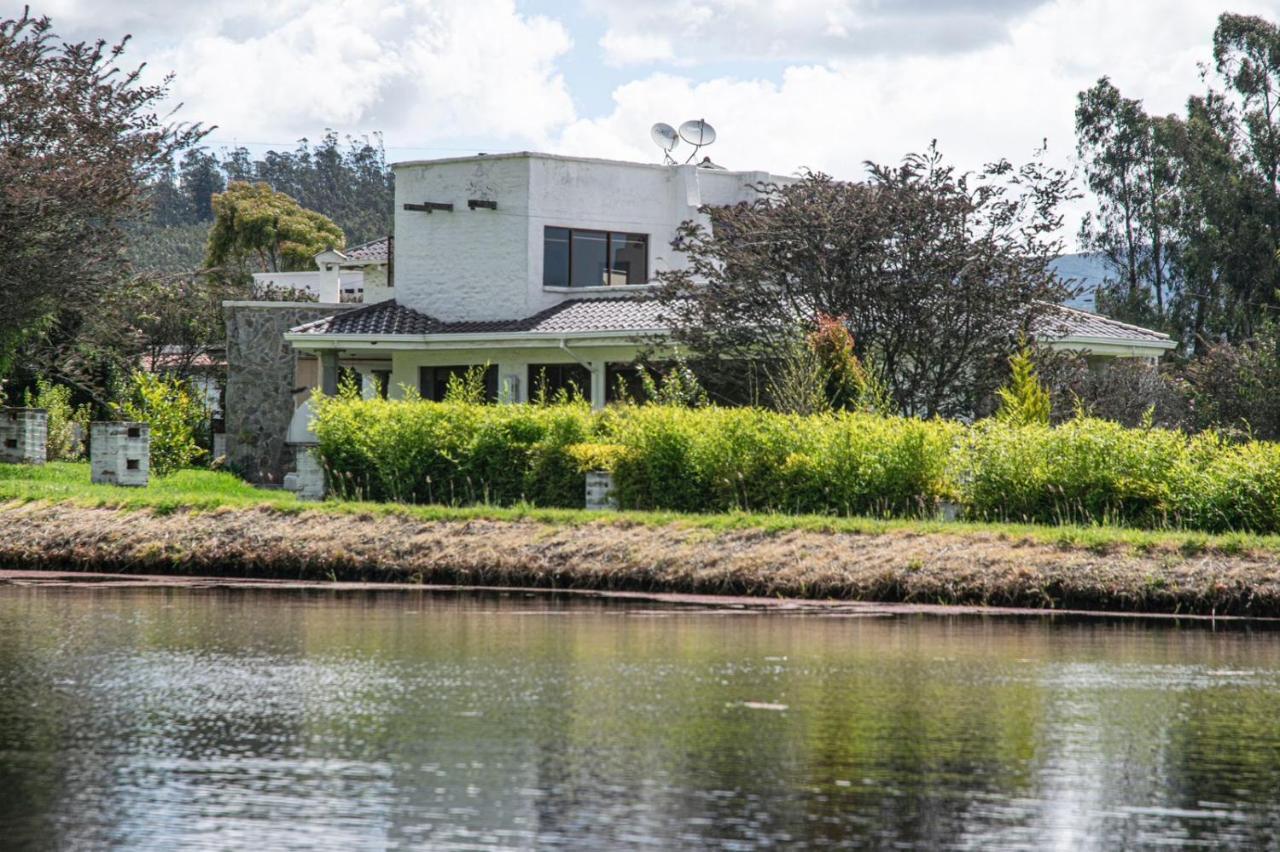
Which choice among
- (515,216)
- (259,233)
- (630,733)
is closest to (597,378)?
(515,216)

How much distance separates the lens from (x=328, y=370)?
37.7 metres

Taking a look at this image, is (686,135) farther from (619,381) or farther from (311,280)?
(311,280)

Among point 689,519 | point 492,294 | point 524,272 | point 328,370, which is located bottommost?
point 689,519

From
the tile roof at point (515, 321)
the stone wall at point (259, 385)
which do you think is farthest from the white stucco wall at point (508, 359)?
the stone wall at point (259, 385)

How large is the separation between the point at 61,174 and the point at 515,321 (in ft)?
33.5

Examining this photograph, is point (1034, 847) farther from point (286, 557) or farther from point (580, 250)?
point (580, 250)

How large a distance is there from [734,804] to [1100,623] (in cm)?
889

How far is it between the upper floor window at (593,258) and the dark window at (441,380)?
7.60ft

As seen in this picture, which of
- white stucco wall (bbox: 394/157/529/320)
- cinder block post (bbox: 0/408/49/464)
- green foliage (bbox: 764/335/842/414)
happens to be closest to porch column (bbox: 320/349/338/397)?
white stucco wall (bbox: 394/157/529/320)

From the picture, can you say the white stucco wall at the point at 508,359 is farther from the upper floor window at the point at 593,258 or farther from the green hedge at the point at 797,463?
the green hedge at the point at 797,463

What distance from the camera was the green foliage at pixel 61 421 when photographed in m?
36.4

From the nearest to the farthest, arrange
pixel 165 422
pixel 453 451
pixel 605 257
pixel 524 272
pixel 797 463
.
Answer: pixel 797 463 < pixel 453 451 < pixel 165 422 < pixel 524 272 < pixel 605 257

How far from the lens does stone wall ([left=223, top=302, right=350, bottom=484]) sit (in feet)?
126

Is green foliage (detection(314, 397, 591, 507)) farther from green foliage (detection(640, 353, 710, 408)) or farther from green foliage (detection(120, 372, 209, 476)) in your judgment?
green foliage (detection(120, 372, 209, 476))
